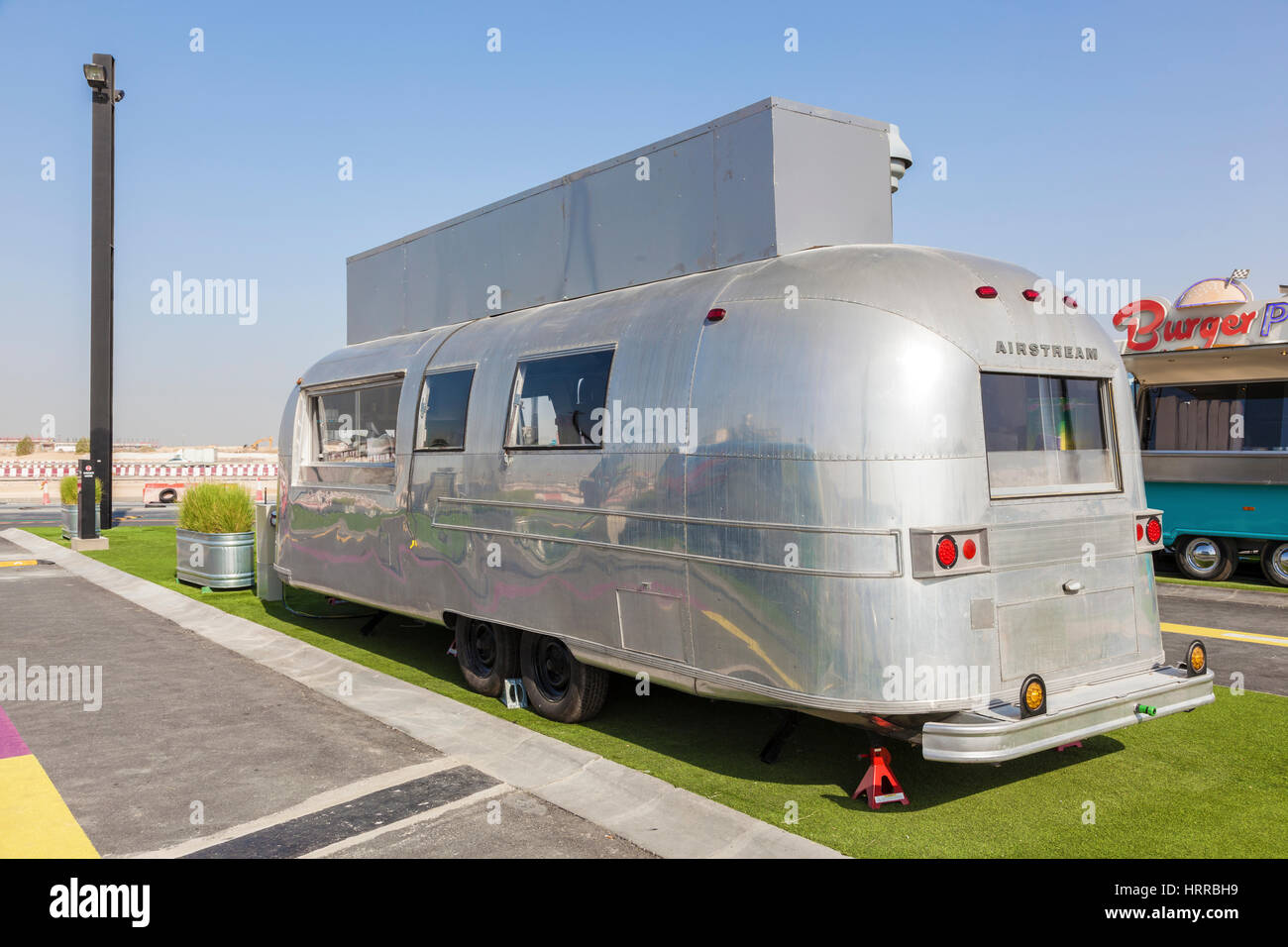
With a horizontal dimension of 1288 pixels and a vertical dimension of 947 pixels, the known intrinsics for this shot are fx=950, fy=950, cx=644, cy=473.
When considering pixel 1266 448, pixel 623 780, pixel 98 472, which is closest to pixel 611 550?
pixel 623 780

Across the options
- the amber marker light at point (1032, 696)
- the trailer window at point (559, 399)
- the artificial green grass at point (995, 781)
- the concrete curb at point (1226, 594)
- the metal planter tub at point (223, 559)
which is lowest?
the artificial green grass at point (995, 781)

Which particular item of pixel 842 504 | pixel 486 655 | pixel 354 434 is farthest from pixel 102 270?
pixel 842 504

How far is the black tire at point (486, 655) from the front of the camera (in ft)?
23.5

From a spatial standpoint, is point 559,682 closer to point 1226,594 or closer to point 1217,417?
point 1226,594

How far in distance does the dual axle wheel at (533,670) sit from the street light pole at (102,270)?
16.8m

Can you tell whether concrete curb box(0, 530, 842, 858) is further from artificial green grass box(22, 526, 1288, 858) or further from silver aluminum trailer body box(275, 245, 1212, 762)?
silver aluminum trailer body box(275, 245, 1212, 762)

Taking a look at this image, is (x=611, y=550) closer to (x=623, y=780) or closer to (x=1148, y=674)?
(x=623, y=780)

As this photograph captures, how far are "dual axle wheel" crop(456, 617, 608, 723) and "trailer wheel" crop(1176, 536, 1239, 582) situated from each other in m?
10.9

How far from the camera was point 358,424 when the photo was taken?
938 cm

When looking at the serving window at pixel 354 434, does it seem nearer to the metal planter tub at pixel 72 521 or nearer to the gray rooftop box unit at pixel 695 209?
the gray rooftop box unit at pixel 695 209

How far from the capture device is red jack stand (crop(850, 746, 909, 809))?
4984mm

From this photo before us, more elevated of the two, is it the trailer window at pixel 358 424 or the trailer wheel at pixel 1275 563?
the trailer window at pixel 358 424

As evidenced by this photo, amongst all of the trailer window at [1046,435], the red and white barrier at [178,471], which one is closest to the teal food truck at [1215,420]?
the trailer window at [1046,435]

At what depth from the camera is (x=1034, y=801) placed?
5.12 m
